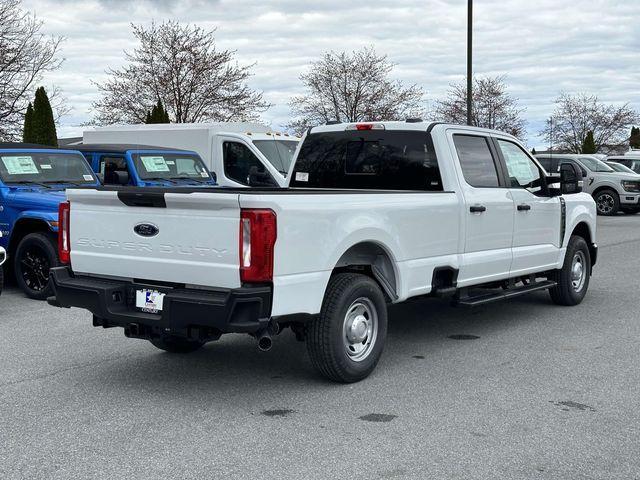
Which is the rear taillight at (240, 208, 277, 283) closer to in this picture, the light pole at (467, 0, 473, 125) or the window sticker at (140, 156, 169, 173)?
the window sticker at (140, 156, 169, 173)

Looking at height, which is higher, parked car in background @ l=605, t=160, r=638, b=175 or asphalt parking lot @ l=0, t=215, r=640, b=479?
parked car in background @ l=605, t=160, r=638, b=175

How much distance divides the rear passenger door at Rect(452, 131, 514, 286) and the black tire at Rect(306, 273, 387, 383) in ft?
4.09

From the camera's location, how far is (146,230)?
5605 millimetres

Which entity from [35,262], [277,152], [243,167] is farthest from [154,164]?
[35,262]

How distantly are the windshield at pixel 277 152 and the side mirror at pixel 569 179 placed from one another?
25.3 feet

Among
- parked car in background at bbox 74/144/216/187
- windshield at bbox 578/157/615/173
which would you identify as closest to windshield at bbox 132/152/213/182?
parked car in background at bbox 74/144/216/187

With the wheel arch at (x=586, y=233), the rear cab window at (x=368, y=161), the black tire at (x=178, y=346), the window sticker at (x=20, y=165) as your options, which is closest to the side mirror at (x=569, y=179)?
the wheel arch at (x=586, y=233)

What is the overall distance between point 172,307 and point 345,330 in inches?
50.6

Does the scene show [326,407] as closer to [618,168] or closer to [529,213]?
[529,213]

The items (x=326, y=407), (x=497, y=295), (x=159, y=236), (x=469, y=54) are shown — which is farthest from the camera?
(x=469, y=54)

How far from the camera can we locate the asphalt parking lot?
4.39 metres

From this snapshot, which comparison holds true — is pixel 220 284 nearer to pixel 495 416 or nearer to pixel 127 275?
pixel 127 275

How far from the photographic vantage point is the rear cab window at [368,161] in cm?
720

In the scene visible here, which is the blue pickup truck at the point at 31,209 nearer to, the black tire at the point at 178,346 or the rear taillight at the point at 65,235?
the black tire at the point at 178,346
